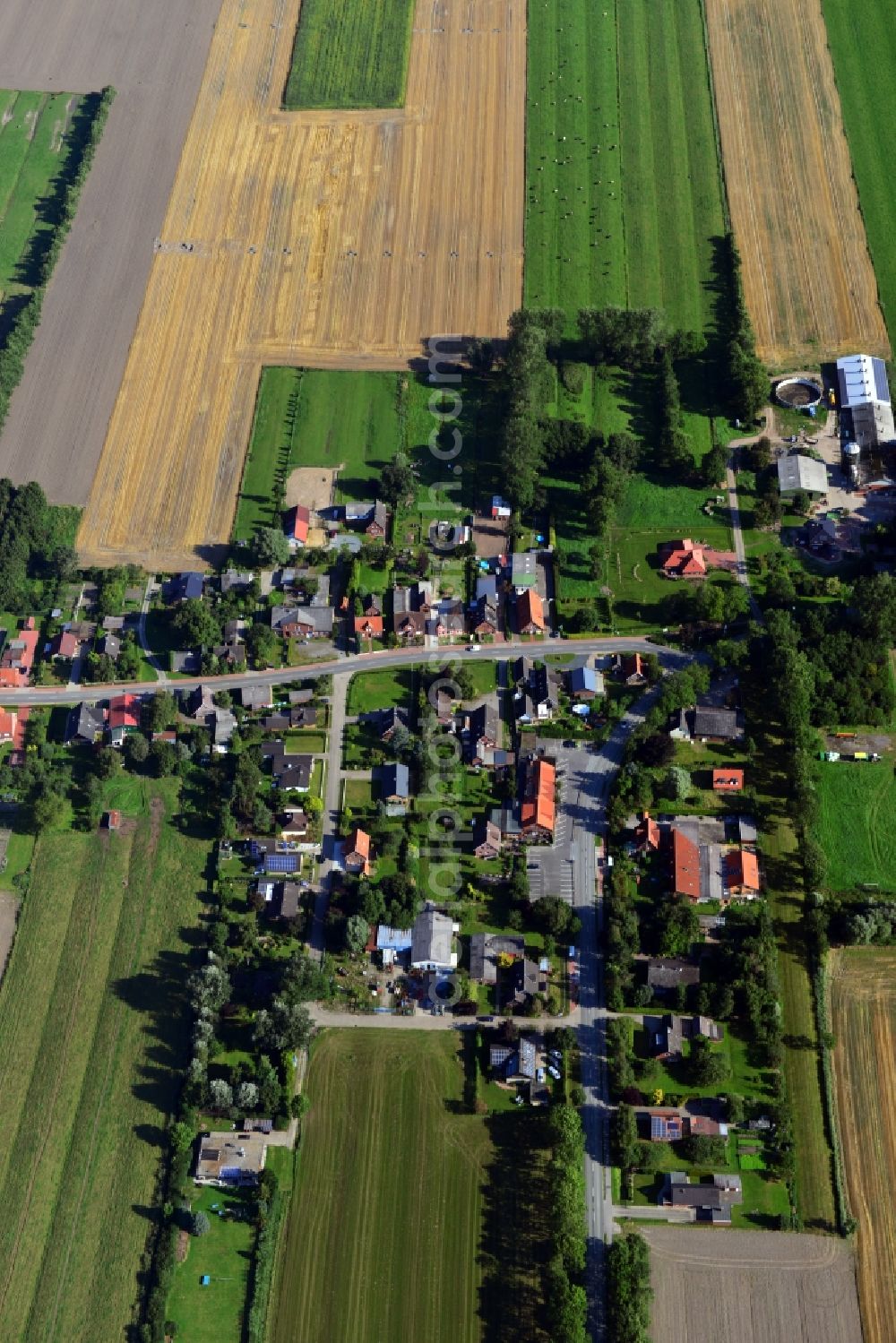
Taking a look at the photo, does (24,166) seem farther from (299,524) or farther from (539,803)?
Result: (539,803)

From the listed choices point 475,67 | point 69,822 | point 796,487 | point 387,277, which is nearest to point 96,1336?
point 69,822

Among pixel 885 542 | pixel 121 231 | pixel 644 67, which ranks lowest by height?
pixel 885 542

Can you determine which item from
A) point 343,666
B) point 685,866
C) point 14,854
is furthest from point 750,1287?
point 14,854

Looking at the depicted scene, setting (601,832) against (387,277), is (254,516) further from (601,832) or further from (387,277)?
(601,832)

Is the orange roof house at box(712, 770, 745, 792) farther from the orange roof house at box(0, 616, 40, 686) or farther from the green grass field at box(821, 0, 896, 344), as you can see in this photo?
the orange roof house at box(0, 616, 40, 686)

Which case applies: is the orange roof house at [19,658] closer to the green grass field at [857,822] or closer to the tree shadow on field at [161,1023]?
the tree shadow on field at [161,1023]

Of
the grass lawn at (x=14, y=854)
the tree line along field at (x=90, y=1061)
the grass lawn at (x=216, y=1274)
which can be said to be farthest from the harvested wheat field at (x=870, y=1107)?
the grass lawn at (x=14, y=854)

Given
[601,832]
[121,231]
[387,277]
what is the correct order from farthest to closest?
[121,231] → [387,277] → [601,832]

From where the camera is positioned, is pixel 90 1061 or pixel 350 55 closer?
pixel 90 1061
